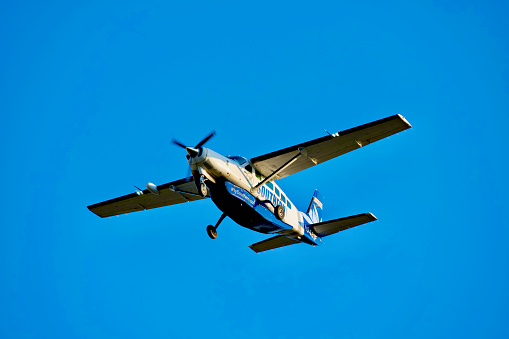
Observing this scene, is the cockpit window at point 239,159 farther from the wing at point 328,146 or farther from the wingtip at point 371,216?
the wingtip at point 371,216

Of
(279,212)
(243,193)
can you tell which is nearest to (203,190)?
(243,193)

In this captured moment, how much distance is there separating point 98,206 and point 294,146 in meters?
10.3

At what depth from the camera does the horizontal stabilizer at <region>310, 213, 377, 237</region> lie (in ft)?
79.0

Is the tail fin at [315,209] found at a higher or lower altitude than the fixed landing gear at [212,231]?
higher

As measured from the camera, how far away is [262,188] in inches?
944

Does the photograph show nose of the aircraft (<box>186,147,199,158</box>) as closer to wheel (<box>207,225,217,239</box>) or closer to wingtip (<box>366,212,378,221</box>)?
wheel (<box>207,225,217,239</box>)

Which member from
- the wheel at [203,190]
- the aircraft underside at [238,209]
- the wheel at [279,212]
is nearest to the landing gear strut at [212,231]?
the aircraft underside at [238,209]

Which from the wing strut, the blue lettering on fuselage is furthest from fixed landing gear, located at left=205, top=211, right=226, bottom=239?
the wing strut

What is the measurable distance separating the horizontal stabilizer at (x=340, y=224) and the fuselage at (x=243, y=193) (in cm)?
111

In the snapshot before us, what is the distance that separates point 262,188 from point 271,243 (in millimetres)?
4140

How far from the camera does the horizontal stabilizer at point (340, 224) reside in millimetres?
24073

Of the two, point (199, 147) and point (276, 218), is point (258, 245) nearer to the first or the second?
point (276, 218)

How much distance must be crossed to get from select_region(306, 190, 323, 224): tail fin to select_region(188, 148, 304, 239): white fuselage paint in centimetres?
211

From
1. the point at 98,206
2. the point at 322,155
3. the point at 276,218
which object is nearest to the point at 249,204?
the point at 276,218
